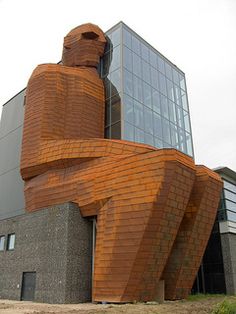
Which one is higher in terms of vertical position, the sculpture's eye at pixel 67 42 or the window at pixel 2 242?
the sculpture's eye at pixel 67 42

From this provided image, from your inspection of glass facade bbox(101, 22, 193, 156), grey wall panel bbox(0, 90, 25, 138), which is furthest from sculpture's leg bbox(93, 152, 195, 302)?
grey wall panel bbox(0, 90, 25, 138)

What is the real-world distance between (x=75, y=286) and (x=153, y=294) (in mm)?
4646

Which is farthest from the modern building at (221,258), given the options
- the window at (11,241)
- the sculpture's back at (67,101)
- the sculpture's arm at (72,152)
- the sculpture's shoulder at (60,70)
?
the sculpture's shoulder at (60,70)

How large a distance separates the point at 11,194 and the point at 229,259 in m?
21.0

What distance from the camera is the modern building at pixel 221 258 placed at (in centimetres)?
2852

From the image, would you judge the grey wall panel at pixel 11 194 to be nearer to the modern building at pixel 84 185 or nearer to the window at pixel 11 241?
the modern building at pixel 84 185

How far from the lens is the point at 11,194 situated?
115ft

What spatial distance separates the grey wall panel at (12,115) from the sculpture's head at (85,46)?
8692 millimetres

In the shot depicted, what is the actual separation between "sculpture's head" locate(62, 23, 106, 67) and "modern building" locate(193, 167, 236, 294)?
1692cm

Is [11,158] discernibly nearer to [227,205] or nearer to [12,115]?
[12,115]

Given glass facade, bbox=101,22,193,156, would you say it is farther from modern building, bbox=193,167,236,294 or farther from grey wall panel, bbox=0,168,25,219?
grey wall panel, bbox=0,168,25,219

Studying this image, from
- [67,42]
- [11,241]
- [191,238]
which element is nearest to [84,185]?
[191,238]

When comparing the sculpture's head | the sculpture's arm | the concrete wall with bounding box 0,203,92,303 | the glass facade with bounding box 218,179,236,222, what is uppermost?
the sculpture's head

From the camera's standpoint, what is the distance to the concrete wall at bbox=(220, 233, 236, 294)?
1104 inches
